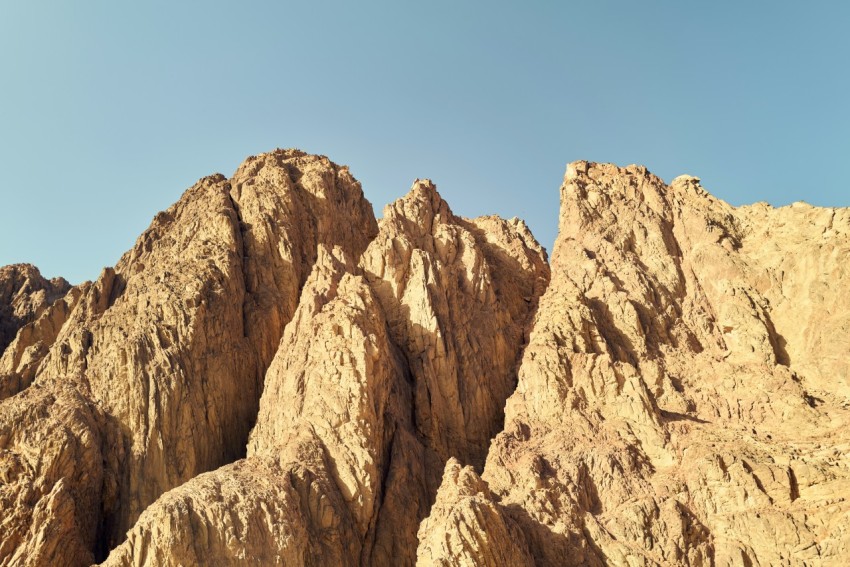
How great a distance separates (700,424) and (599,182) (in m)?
21.0

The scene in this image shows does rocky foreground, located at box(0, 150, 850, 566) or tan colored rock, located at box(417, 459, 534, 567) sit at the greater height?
rocky foreground, located at box(0, 150, 850, 566)

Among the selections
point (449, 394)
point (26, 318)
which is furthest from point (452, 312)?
point (26, 318)

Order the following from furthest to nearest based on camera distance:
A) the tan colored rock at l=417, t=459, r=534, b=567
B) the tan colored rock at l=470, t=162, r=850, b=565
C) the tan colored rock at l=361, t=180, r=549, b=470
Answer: the tan colored rock at l=361, t=180, r=549, b=470 → the tan colored rock at l=470, t=162, r=850, b=565 → the tan colored rock at l=417, t=459, r=534, b=567

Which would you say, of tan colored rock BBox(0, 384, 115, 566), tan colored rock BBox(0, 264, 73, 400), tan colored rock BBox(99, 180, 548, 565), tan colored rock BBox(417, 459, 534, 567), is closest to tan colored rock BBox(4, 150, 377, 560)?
tan colored rock BBox(0, 264, 73, 400)

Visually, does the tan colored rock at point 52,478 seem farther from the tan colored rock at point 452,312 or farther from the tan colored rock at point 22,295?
the tan colored rock at point 22,295

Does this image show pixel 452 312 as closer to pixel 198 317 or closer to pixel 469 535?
pixel 198 317

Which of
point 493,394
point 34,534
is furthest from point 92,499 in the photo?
point 493,394

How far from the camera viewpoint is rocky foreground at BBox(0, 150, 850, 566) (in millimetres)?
31125

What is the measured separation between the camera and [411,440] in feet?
128

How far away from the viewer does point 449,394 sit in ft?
139

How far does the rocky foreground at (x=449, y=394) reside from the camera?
31.1 meters

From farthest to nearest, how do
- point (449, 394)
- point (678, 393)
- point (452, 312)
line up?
point (452, 312) → point (449, 394) → point (678, 393)

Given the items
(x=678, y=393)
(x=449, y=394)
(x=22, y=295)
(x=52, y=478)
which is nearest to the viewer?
(x=52, y=478)

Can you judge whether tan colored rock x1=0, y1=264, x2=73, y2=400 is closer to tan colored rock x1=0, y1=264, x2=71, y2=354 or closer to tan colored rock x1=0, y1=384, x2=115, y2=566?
tan colored rock x1=0, y1=264, x2=71, y2=354
